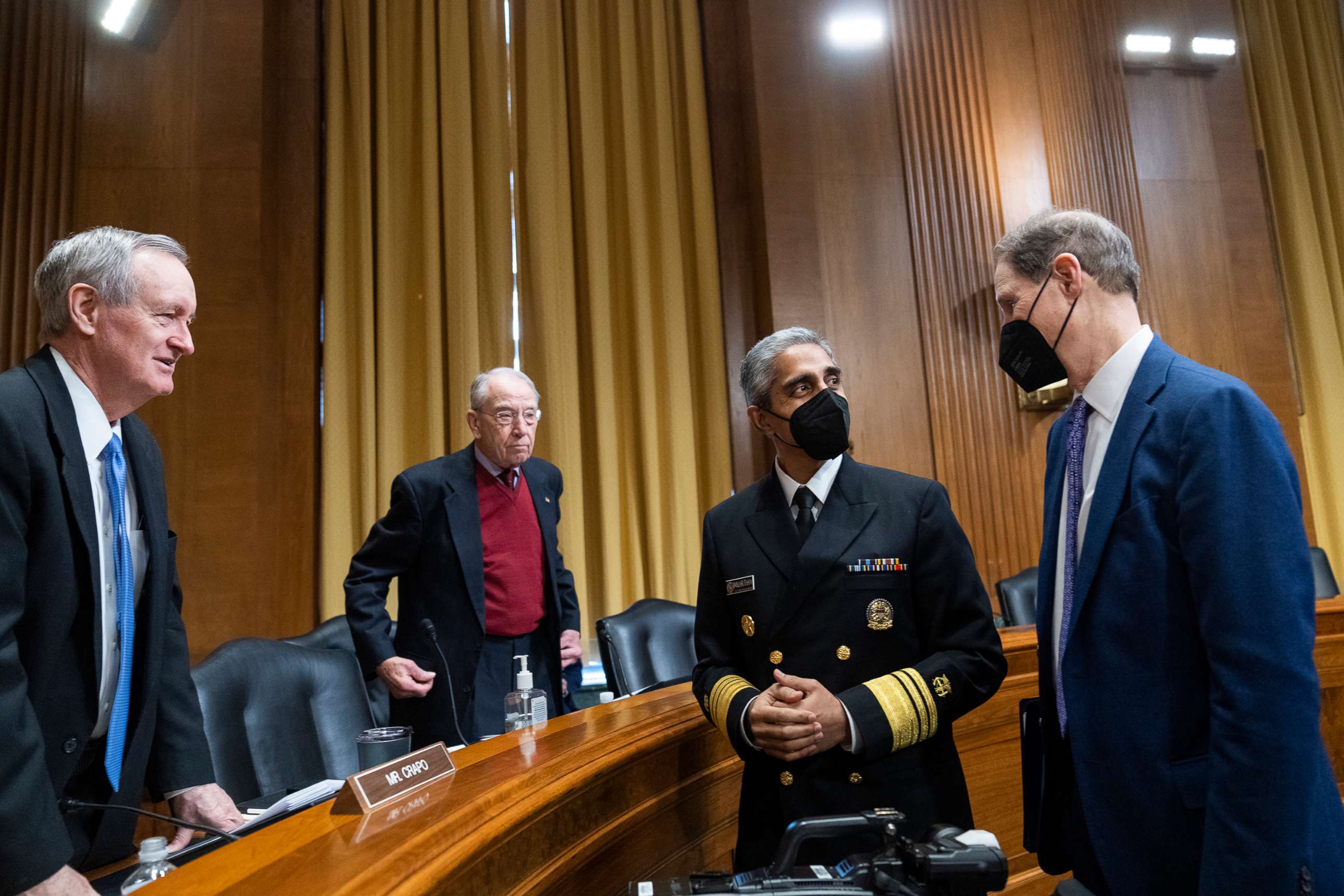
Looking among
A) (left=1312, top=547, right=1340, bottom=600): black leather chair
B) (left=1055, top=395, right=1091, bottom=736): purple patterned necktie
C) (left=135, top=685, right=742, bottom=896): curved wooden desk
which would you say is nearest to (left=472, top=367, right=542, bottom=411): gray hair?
(left=135, top=685, right=742, bottom=896): curved wooden desk

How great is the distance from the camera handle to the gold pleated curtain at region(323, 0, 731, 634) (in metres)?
3.66

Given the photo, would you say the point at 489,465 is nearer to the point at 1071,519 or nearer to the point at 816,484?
the point at 816,484

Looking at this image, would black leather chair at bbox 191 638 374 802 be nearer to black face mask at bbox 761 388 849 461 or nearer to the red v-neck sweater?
the red v-neck sweater

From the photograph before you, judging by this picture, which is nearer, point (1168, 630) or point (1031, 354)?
point (1168, 630)

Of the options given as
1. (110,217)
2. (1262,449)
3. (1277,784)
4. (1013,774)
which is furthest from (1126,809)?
(110,217)

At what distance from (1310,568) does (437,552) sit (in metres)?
2.31

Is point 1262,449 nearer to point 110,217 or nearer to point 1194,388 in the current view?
point 1194,388

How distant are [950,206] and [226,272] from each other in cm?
358

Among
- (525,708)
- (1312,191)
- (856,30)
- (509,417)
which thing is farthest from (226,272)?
(1312,191)

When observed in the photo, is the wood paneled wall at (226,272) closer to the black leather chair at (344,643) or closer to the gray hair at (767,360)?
the black leather chair at (344,643)

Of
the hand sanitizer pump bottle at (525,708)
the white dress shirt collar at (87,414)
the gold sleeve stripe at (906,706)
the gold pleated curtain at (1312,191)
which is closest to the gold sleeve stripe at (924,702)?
the gold sleeve stripe at (906,706)

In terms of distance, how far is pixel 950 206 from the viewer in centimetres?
487

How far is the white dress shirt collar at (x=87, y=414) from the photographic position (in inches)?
57.4

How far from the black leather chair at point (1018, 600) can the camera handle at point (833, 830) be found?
2684 millimetres
